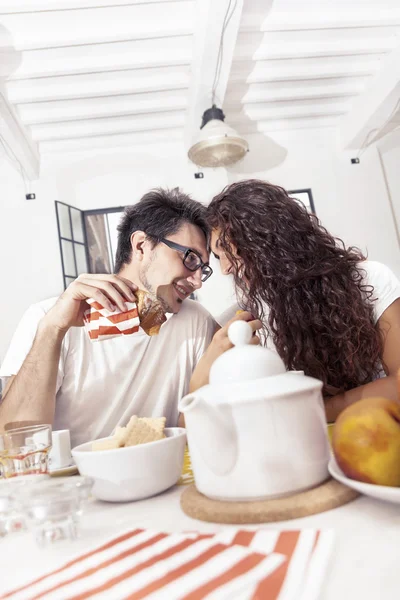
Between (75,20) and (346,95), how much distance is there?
3175mm

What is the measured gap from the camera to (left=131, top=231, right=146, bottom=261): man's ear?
5.92 ft

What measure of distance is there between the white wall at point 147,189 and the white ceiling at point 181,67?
0.26m

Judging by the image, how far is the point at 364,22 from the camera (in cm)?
390

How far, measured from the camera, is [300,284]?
143 cm

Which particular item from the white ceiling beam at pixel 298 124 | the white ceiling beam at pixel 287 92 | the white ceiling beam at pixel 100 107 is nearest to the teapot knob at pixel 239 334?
the white ceiling beam at pixel 100 107

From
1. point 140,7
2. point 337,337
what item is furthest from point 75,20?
point 337,337

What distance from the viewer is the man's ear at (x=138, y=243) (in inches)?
71.0

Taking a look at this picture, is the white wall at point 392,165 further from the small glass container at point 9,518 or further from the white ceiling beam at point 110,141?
the small glass container at point 9,518

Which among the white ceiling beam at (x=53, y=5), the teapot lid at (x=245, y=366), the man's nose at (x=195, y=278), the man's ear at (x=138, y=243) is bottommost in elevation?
the teapot lid at (x=245, y=366)

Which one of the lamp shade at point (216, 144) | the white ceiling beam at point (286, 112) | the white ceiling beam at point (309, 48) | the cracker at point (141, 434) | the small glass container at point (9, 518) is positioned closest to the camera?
the small glass container at point (9, 518)

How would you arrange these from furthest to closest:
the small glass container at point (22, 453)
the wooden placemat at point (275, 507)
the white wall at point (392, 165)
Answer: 1. the white wall at point (392, 165)
2. the small glass container at point (22, 453)
3. the wooden placemat at point (275, 507)

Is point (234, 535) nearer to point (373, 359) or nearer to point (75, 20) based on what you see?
point (373, 359)

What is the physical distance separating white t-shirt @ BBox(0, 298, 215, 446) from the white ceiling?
8.86 ft

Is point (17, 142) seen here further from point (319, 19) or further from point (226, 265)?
point (226, 265)
